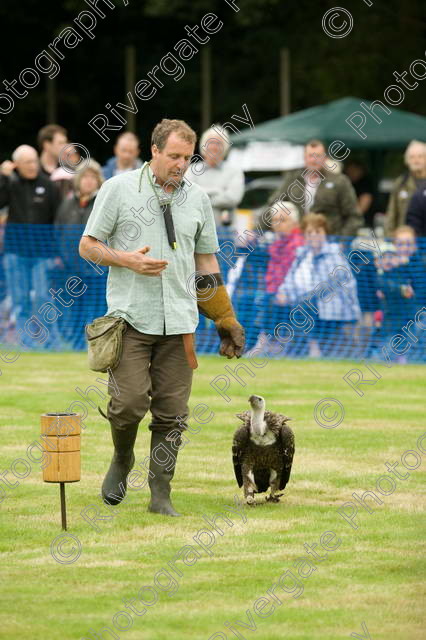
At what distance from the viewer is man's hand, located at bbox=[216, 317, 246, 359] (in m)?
7.36

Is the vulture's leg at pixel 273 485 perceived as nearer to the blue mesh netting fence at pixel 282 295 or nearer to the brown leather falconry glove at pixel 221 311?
the brown leather falconry glove at pixel 221 311

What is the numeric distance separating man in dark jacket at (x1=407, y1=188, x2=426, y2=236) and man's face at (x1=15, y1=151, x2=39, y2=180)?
4.03 metres

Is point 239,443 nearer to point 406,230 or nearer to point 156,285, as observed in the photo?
point 156,285

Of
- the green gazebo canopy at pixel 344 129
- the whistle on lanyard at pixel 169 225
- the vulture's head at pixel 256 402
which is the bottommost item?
the vulture's head at pixel 256 402

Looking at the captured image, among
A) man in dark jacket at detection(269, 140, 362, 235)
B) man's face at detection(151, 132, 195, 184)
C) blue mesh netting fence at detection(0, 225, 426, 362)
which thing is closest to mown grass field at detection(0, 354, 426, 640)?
man's face at detection(151, 132, 195, 184)

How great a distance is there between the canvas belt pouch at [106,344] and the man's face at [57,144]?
8450mm

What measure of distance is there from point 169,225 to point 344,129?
Result: 14534 millimetres

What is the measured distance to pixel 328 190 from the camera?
14.4 meters

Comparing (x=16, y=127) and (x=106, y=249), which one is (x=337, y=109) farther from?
(x=106, y=249)

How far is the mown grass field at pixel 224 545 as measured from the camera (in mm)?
5215

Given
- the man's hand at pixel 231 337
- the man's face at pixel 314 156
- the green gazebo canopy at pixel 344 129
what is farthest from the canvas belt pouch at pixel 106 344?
the green gazebo canopy at pixel 344 129

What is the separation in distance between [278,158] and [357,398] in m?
12.1

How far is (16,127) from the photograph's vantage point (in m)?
32.9

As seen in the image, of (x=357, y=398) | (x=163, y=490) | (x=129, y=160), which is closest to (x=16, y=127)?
(x=129, y=160)
